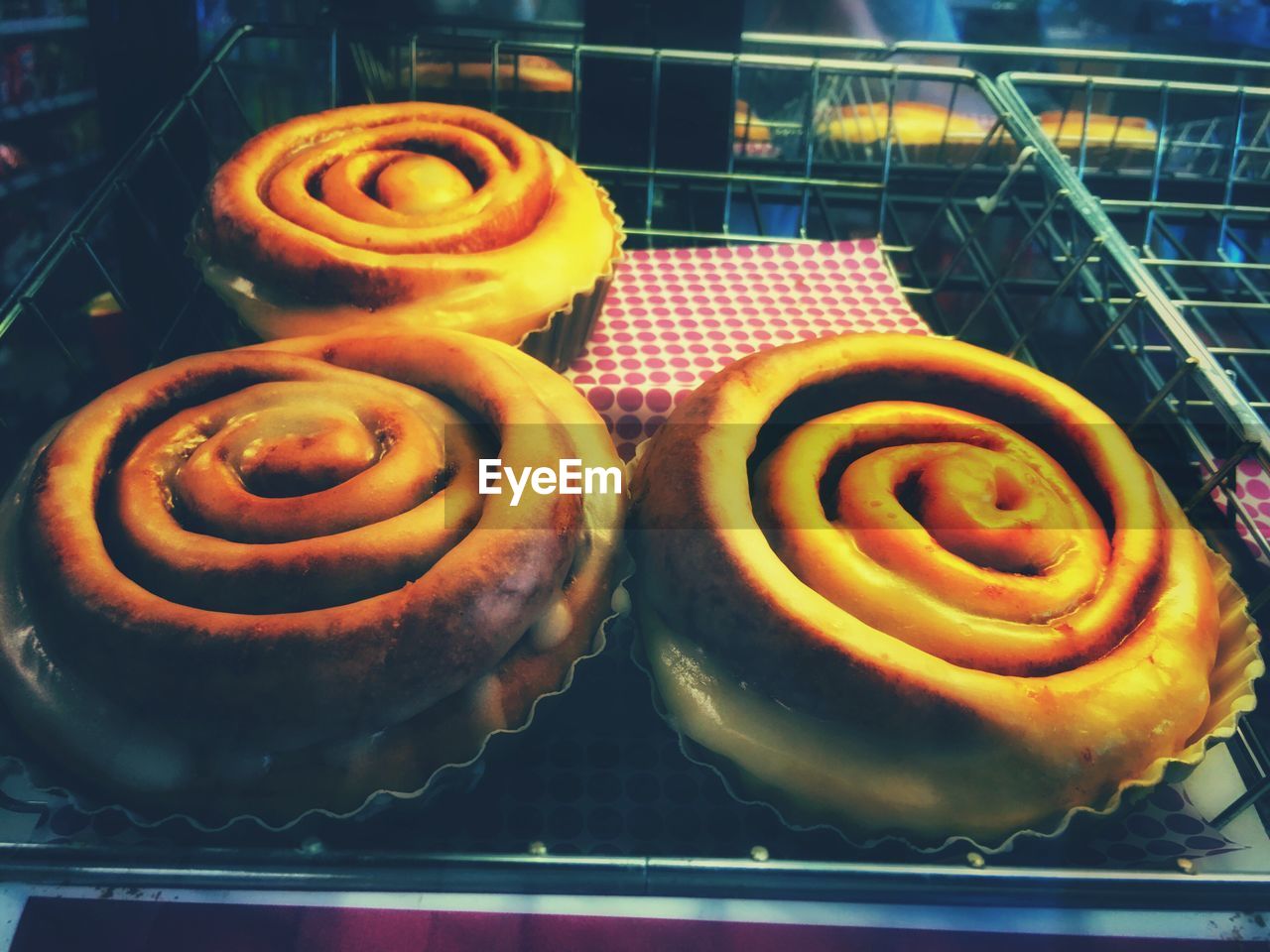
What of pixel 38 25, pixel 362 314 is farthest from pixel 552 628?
pixel 38 25

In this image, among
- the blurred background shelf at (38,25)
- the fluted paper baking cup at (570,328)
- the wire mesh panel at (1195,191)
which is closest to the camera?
the blurred background shelf at (38,25)

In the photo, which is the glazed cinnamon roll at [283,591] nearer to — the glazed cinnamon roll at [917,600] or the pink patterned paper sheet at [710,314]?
the glazed cinnamon roll at [917,600]

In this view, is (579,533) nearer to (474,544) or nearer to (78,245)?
(474,544)

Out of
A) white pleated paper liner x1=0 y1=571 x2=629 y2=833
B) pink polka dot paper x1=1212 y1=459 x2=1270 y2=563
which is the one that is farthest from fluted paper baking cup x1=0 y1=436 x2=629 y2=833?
pink polka dot paper x1=1212 y1=459 x2=1270 y2=563

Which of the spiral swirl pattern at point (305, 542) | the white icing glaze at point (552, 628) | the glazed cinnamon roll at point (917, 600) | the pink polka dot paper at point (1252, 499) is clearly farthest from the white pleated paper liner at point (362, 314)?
the pink polka dot paper at point (1252, 499)

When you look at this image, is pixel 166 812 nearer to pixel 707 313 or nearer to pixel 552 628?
pixel 552 628

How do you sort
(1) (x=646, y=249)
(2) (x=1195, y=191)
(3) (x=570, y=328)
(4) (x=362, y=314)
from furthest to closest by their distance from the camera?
(2) (x=1195, y=191)
(1) (x=646, y=249)
(3) (x=570, y=328)
(4) (x=362, y=314)
